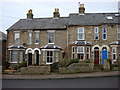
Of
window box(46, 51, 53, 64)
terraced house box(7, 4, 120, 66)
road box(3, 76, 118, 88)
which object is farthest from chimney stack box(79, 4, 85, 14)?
road box(3, 76, 118, 88)

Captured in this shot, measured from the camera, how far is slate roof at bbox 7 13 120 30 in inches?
1012

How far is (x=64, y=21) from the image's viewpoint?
94.8 feet

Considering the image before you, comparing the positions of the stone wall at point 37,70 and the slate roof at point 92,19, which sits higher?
the slate roof at point 92,19

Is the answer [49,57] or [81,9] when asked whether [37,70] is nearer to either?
[49,57]

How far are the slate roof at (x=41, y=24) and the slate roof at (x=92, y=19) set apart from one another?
5.96 ft

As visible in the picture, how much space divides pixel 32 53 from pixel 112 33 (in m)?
11.9

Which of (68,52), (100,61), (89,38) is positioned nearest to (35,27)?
(68,52)

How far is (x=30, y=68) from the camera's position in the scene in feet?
64.6

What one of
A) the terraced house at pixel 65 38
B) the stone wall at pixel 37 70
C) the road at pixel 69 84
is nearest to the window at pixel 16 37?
the terraced house at pixel 65 38

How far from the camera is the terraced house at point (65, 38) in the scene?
2484 cm

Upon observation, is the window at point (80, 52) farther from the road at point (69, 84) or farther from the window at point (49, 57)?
the road at point (69, 84)

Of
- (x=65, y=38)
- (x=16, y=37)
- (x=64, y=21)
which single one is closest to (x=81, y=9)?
(x=64, y=21)

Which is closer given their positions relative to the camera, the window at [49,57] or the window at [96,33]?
the window at [96,33]

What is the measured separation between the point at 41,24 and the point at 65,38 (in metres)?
4.81
